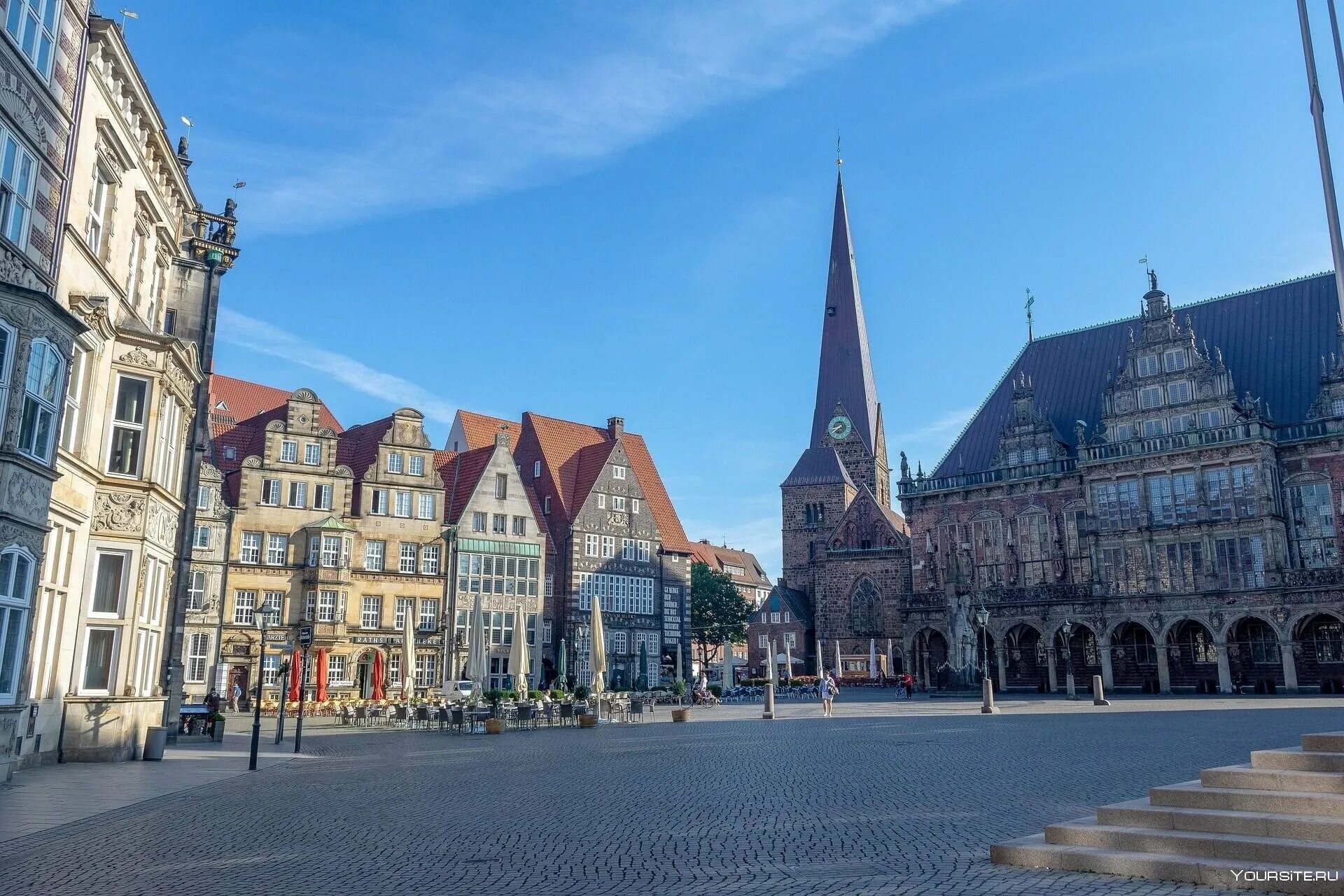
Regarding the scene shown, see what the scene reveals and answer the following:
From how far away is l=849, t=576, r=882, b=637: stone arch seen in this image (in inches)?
3137

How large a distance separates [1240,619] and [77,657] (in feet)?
156

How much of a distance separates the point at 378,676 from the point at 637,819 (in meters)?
33.9

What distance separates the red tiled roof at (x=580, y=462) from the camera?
57.2 metres

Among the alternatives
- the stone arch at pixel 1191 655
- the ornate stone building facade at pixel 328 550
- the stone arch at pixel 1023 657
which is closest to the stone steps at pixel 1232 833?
the ornate stone building facade at pixel 328 550

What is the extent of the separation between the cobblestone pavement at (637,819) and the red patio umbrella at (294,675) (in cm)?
1909

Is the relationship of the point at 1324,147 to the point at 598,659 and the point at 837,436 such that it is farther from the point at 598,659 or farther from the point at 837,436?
the point at 837,436

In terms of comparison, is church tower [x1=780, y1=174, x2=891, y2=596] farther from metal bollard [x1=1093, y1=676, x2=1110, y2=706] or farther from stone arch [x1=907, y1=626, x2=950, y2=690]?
metal bollard [x1=1093, y1=676, x2=1110, y2=706]

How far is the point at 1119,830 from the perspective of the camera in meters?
8.15

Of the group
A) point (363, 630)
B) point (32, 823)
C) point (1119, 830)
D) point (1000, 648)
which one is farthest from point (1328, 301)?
point (32, 823)

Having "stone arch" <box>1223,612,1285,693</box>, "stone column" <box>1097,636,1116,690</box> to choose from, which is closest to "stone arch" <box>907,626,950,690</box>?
"stone column" <box>1097,636,1116,690</box>

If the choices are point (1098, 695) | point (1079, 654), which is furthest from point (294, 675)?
point (1079, 654)

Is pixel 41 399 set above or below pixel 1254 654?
above

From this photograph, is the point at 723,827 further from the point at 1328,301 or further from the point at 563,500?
the point at 1328,301

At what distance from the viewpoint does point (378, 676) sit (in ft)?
139
